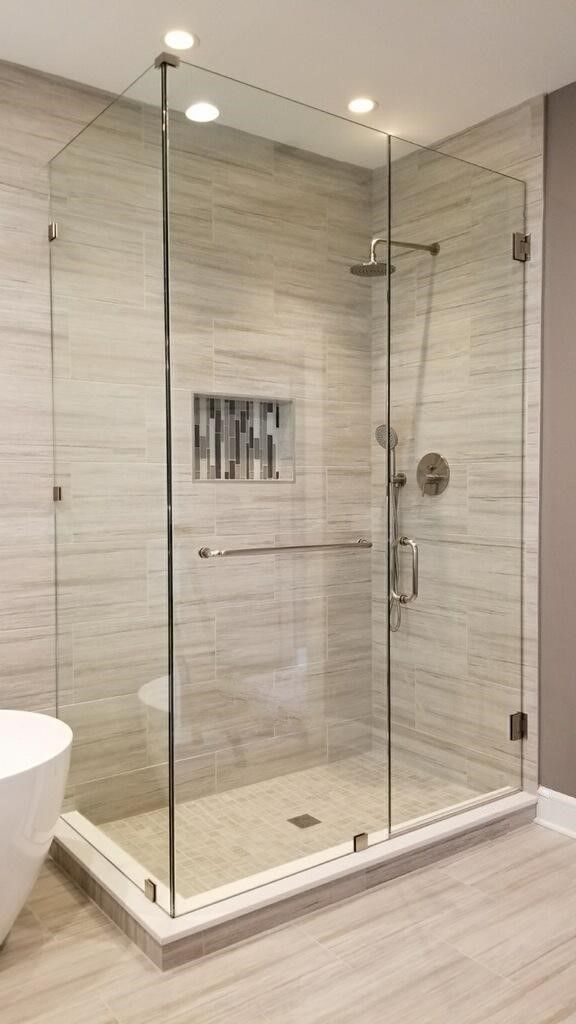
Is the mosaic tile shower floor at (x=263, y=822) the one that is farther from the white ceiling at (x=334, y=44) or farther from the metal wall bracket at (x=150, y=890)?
the white ceiling at (x=334, y=44)

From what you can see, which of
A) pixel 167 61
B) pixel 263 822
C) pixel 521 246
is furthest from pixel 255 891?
pixel 521 246

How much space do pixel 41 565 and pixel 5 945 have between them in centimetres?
116

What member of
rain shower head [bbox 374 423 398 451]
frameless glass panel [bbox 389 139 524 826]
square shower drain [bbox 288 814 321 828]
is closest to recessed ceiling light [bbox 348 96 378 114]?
frameless glass panel [bbox 389 139 524 826]

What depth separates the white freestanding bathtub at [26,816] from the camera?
1876mm

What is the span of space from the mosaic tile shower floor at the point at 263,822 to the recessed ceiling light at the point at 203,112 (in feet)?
6.05

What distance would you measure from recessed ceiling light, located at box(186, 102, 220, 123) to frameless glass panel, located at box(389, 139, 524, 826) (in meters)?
0.64

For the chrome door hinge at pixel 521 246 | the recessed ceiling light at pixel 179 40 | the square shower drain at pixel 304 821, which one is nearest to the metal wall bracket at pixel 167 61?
the recessed ceiling light at pixel 179 40

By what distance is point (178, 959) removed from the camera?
2004mm

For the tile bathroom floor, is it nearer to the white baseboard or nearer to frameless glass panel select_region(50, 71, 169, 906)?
frameless glass panel select_region(50, 71, 169, 906)

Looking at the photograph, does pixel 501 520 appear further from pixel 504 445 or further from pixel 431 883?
pixel 431 883

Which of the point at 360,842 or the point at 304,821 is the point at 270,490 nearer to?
the point at 304,821

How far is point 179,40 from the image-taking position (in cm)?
245

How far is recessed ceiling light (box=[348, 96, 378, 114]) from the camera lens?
2.84 m

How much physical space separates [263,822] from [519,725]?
115cm
